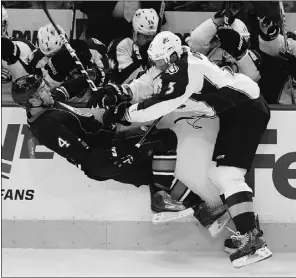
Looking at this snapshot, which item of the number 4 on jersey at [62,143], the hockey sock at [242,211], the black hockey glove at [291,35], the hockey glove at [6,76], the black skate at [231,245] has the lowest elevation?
the black skate at [231,245]

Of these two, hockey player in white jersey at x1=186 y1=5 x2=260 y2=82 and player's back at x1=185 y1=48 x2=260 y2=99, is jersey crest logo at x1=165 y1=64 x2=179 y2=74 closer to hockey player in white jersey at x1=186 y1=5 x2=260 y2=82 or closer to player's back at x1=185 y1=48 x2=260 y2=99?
player's back at x1=185 y1=48 x2=260 y2=99

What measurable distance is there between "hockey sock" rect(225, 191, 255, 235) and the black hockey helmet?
3.62ft

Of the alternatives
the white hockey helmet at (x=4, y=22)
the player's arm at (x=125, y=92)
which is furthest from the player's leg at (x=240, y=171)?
the white hockey helmet at (x=4, y=22)

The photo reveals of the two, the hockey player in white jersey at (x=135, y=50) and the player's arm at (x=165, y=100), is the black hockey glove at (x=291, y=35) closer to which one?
the hockey player in white jersey at (x=135, y=50)

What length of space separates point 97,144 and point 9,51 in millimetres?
982

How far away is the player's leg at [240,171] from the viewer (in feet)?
13.4

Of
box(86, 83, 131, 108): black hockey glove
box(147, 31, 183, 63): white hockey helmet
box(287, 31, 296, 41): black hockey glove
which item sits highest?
box(147, 31, 183, 63): white hockey helmet

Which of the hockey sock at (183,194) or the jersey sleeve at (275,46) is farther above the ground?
the jersey sleeve at (275,46)

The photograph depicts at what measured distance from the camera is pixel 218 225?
4.33 m

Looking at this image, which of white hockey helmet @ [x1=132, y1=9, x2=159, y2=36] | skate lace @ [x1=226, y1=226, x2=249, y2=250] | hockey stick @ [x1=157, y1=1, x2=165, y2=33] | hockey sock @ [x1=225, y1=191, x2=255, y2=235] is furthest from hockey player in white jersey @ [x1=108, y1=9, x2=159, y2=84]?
skate lace @ [x1=226, y1=226, x2=249, y2=250]

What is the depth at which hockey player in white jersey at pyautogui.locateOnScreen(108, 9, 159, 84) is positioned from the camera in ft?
15.9

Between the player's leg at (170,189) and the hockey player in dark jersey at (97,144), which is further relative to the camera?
the player's leg at (170,189)


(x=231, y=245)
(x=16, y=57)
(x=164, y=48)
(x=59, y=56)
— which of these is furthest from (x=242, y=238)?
(x=16, y=57)

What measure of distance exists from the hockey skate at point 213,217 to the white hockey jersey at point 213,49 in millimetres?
809
